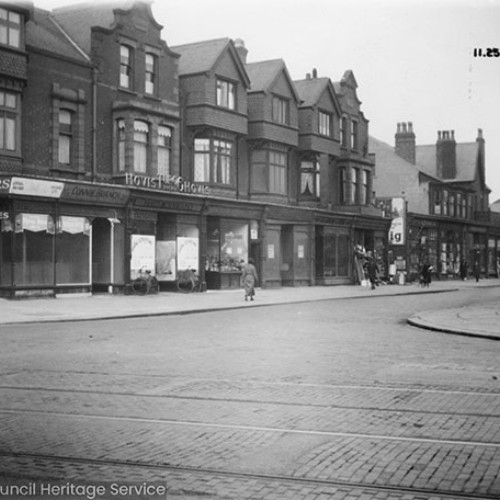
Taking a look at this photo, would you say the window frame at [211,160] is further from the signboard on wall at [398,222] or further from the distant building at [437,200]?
the signboard on wall at [398,222]

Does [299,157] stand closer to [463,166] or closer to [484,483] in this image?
[463,166]

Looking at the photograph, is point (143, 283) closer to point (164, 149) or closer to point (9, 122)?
point (164, 149)

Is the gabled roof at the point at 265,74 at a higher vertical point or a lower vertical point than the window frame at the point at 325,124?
higher

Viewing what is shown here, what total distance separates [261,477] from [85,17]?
29.9 m

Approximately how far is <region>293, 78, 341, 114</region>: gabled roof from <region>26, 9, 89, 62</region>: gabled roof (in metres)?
14.4

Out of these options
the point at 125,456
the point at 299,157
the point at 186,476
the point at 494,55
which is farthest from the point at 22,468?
the point at 299,157

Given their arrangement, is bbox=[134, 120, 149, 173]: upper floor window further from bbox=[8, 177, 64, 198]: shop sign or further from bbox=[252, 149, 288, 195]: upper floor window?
bbox=[252, 149, 288, 195]: upper floor window

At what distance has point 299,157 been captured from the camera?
41469mm

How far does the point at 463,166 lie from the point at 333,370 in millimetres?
53863

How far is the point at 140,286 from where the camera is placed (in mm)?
30578

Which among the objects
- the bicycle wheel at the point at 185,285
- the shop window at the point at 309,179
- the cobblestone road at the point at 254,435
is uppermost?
the shop window at the point at 309,179

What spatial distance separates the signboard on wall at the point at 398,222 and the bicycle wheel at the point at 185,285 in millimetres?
20281

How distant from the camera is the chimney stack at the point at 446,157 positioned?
202 ft

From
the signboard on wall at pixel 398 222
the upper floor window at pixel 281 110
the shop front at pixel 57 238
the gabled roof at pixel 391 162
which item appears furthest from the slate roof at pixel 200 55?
the gabled roof at pixel 391 162
